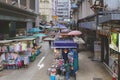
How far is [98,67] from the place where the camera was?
20547 mm

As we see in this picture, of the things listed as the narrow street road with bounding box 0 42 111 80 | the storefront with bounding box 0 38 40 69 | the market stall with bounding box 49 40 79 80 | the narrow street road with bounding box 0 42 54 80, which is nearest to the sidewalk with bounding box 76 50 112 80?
the narrow street road with bounding box 0 42 111 80

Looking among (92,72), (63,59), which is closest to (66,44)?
(63,59)

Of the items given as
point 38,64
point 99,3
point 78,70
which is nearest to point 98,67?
point 78,70

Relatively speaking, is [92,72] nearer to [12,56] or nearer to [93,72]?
[93,72]

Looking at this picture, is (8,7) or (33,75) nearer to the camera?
(33,75)

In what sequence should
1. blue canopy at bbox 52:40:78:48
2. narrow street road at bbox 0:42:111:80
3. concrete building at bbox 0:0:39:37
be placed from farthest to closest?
concrete building at bbox 0:0:39:37
blue canopy at bbox 52:40:78:48
narrow street road at bbox 0:42:111:80

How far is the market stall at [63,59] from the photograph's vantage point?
18.6 metres

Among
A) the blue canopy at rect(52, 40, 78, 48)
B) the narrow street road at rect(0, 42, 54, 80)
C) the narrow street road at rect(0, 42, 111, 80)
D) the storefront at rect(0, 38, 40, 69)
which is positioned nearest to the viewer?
the narrow street road at rect(0, 42, 111, 80)

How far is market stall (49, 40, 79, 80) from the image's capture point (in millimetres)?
18609

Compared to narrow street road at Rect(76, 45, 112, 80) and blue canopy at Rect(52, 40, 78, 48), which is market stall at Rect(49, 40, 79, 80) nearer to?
blue canopy at Rect(52, 40, 78, 48)

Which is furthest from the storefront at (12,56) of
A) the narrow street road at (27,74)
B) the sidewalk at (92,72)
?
the sidewalk at (92,72)

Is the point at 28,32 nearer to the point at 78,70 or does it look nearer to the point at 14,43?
the point at 14,43

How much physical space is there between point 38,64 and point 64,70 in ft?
24.2

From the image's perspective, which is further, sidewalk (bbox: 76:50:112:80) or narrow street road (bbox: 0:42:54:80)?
narrow street road (bbox: 0:42:54:80)
